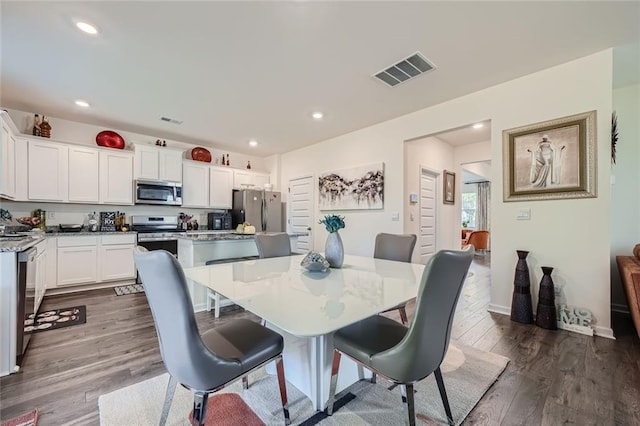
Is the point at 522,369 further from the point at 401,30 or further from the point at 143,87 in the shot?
the point at 143,87

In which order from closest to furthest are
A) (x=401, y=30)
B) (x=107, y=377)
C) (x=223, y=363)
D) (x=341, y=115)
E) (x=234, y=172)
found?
(x=223, y=363), (x=107, y=377), (x=401, y=30), (x=341, y=115), (x=234, y=172)

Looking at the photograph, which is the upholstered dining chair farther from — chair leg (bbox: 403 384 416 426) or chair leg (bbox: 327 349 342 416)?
chair leg (bbox: 403 384 416 426)

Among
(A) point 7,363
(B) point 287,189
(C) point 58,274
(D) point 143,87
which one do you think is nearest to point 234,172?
(B) point 287,189

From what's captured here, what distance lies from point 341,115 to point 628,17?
275cm

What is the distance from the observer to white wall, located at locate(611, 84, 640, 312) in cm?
303

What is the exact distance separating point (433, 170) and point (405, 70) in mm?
2438

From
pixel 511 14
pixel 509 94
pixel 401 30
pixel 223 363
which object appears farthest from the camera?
pixel 509 94

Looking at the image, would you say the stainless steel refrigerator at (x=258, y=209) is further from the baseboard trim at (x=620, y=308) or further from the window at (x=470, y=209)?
the window at (x=470, y=209)

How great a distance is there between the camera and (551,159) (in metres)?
2.71

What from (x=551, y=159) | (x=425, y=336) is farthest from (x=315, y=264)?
(x=551, y=159)

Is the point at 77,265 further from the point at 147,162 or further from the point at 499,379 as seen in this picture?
the point at 499,379

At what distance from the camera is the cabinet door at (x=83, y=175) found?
395 centimetres

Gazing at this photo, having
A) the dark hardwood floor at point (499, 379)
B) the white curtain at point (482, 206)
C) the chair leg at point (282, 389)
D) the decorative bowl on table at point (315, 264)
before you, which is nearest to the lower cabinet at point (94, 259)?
the dark hardwood floor at point (499, 379)

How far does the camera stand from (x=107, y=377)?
5.95ft
